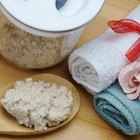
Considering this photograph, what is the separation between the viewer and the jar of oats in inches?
16.8

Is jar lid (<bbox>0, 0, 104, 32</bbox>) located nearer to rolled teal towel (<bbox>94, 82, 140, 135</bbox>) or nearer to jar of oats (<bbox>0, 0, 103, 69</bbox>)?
jar of oats (<bbox>0, 0, 103, 69</bbox>)

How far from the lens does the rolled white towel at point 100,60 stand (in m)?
0.48

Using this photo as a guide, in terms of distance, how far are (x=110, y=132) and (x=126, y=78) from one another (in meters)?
0.07

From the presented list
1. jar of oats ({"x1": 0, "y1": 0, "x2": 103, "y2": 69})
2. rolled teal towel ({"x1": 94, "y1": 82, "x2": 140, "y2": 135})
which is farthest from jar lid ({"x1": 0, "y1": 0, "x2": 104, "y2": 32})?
rolled teal towel ({"x1": 94, "y1": 82, "x2": 140, "y2": 135})

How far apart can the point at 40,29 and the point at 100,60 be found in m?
0.10

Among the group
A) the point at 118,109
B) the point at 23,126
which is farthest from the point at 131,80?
the point at 23,126

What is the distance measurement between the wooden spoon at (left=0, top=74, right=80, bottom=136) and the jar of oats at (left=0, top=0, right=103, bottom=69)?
0.06 feet

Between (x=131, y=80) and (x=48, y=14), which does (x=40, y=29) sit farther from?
(x=131, y=80)

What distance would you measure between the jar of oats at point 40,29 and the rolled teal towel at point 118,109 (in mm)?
80

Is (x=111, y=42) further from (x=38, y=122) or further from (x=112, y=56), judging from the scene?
(x=38, y=122)

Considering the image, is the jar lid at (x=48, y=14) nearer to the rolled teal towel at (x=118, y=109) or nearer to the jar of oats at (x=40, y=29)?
the jar of oats at (x=40, y=29)

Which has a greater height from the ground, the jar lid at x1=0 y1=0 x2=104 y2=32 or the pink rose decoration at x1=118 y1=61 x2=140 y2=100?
the jar lid at x1=0 y1=0 x2=104 y2=32

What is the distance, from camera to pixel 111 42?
0.51m

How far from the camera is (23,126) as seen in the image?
0.47 meters
